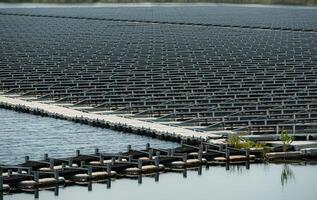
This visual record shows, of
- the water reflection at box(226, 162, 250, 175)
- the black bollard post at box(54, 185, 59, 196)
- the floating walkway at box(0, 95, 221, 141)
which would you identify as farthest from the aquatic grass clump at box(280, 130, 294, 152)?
the black bollard post at box(54, 185, 59, 196)

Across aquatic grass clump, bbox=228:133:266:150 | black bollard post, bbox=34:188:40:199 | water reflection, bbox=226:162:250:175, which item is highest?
aquatic grass clump, bbox=228:133:266:150

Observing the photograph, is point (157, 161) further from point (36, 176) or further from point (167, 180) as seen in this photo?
point (36, 176)

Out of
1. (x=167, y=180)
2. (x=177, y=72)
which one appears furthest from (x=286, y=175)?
(x=177, y=72)

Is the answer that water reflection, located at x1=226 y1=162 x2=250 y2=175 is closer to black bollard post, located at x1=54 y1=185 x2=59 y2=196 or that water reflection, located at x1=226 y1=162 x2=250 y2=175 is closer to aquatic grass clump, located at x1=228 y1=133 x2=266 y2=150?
aquatic grass clump, located at x1=228 y1=133 x2=266 y2=150

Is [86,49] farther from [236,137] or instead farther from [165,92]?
[236,137]

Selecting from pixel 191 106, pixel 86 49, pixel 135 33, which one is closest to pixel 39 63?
pixel 86 49
